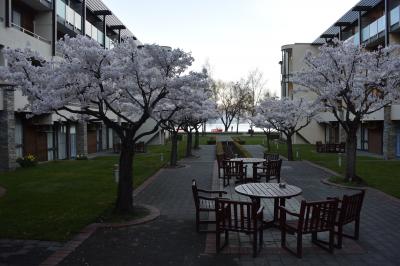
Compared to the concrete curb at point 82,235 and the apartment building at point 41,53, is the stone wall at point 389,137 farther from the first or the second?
the concrete curb at point 82,235

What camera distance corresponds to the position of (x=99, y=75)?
8547 mm

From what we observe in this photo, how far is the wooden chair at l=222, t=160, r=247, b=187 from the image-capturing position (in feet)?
45.6

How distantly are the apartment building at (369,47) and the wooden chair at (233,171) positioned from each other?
4955mm

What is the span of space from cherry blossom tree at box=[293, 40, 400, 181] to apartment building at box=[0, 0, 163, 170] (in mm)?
7548

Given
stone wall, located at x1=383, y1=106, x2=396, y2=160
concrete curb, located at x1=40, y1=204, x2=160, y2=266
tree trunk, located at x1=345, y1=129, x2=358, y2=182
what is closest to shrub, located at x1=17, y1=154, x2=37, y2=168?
concrete curb, located at x1=40, y1=204, x2=160, y2=266

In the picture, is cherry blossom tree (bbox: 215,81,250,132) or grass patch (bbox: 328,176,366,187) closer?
grass patch (bbox: 328,176,366,187)

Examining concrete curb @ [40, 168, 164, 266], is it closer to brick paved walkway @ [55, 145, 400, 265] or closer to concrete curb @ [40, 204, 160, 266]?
concrete curb @ [40, 204, 160, 266]

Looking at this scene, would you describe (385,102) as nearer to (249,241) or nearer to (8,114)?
(249,241)

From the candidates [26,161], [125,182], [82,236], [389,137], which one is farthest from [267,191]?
[389,137]

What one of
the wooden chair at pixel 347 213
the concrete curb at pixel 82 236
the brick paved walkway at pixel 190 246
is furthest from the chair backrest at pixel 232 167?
the wooden chair at pixel 347 213

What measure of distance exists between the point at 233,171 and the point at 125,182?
572cm

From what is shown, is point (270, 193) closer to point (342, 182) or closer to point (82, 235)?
point (82, 235)

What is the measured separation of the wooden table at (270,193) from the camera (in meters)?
7.53

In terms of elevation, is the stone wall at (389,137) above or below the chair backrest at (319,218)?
above
